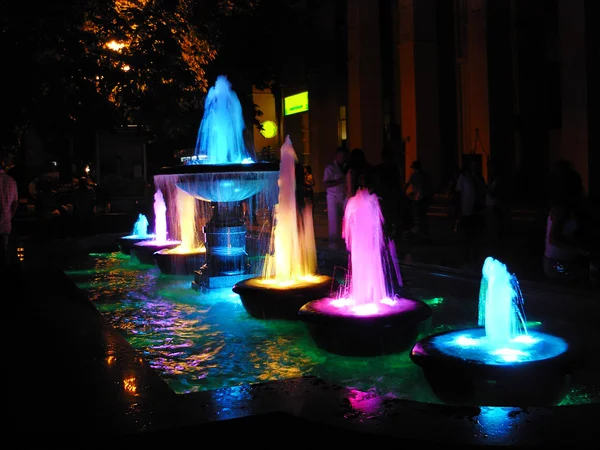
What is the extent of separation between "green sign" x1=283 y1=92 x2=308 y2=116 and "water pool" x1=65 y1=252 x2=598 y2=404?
2334 centimetres

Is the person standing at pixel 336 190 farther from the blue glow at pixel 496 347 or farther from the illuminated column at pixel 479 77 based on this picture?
the blue glow at pixel 496 347

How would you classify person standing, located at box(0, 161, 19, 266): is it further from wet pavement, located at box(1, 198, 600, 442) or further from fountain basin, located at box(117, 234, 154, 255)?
wet pavement, located at box(1, 198, 600, 442)

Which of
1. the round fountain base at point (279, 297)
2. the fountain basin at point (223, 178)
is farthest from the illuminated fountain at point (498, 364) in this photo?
the fountain basin at point (223, 178)

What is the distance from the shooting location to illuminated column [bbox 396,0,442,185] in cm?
1964

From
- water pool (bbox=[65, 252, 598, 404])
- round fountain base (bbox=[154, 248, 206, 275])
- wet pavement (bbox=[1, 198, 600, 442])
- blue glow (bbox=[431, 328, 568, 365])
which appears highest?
round fountain base (bbox=[154, 248, 206, 275])

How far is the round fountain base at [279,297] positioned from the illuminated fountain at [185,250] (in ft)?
9.08

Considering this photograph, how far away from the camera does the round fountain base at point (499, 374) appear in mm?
4102

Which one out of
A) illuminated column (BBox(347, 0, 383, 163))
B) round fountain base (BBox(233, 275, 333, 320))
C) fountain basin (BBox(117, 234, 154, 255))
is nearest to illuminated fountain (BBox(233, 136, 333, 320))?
round fountain base (BBox(233, 275, 333, 320))

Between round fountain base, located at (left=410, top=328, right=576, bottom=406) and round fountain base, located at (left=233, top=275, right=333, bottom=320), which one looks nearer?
round fountain base, located at (left=410, top=328, right=576, bottom=406)

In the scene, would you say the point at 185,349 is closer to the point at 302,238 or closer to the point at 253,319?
the point at 253,319

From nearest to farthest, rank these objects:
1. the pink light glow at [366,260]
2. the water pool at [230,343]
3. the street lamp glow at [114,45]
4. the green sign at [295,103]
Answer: the water pool at [230,343] → the pink light glow at [366,260] → the street lamp glow at [114,45] → the green sign at [295,103]

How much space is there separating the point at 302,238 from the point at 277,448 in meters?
5.59

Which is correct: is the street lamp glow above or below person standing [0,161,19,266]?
above

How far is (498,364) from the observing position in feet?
13.6
